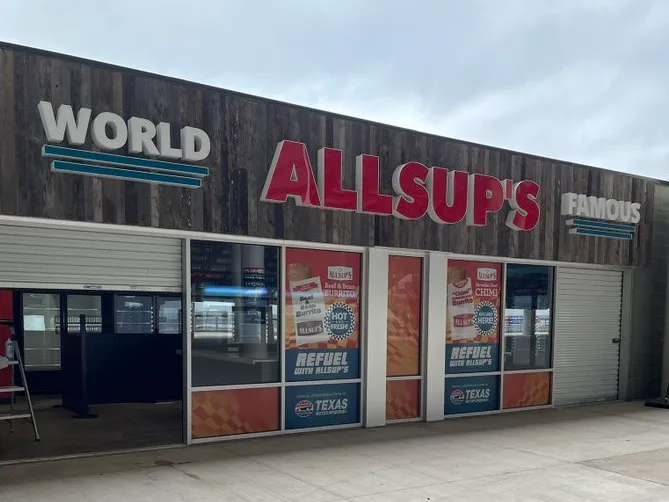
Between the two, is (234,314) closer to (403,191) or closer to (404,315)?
(404,315)

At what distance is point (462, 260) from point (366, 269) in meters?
1.72

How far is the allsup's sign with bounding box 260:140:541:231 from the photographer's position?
713 cm

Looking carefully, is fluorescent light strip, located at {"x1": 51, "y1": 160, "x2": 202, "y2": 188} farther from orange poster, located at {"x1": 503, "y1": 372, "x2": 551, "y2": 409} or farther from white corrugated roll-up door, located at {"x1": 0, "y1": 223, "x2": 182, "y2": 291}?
orange poster, located at {"x1": 503, "y1": 372, "x2": 551, "y2": 409}

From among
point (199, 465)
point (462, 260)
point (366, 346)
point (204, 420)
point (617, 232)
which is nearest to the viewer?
point (199, 465)

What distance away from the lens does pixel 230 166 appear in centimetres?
676

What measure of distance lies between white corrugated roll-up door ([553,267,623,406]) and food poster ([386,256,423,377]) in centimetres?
284

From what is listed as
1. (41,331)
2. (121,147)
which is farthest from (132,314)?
(121,147)

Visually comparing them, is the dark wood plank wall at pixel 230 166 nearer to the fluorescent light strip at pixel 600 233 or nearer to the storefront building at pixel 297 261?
the storefront building at pixel 297 261

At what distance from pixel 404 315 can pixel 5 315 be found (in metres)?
6.67

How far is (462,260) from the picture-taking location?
8773 mm

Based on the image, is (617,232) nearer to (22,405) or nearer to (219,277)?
(219,277)

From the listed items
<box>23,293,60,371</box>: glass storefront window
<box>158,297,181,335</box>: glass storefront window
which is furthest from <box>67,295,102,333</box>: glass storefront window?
<box>158,297,181,335</box>: glass storefront window

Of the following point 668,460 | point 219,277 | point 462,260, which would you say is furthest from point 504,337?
point 219,277

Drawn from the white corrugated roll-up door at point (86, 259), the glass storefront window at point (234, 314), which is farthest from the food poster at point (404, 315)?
the white corrugated roll-up door at point (86, 259)
